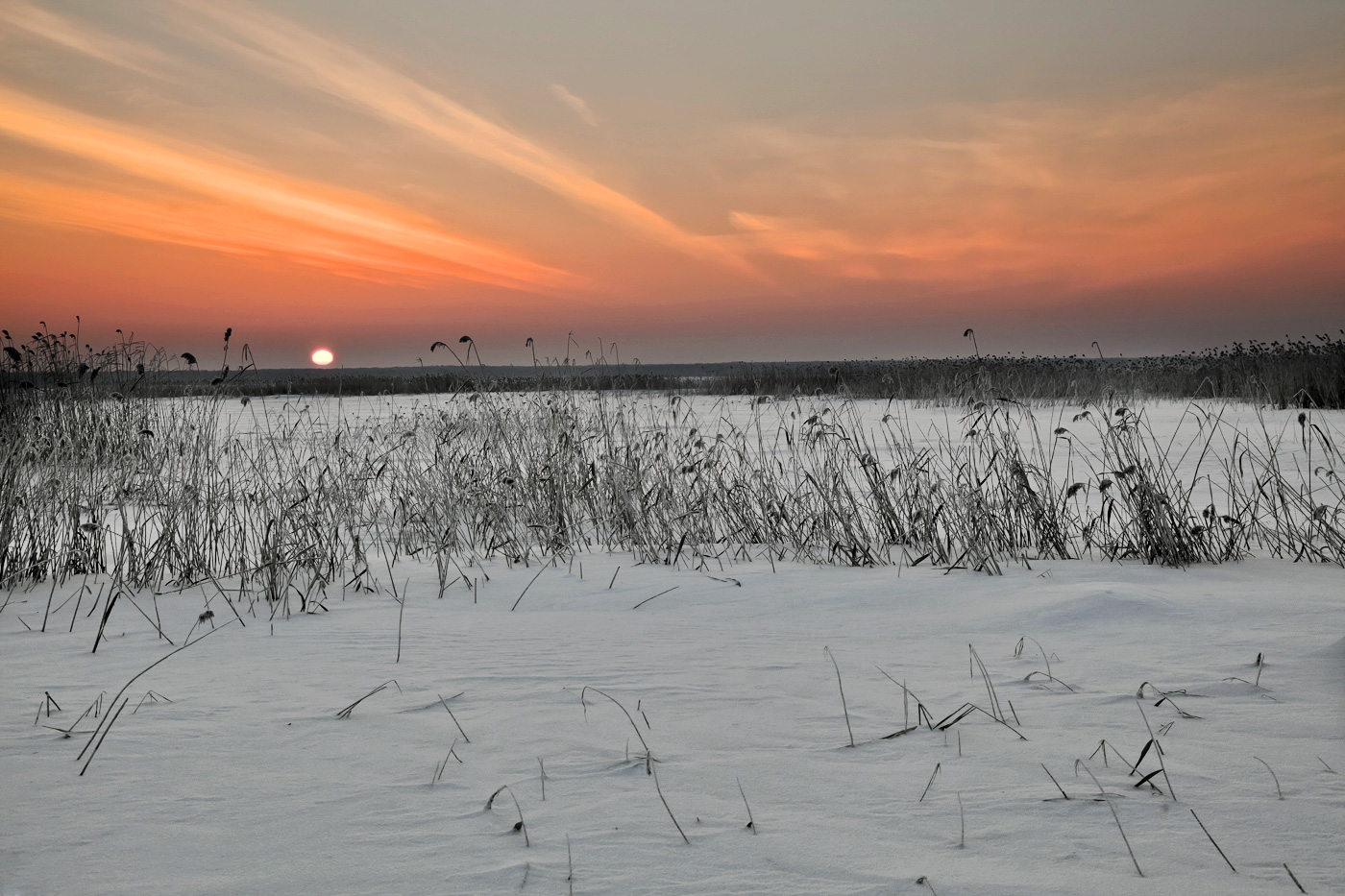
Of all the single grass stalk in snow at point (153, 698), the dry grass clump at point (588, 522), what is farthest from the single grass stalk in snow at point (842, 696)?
the single grass stalk in snow at point (153, 698)

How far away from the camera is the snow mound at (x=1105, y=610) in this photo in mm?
3275

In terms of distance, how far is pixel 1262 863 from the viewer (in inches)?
61.0

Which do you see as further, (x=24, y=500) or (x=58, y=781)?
(x=24, y=500)

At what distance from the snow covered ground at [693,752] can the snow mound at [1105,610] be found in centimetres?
2

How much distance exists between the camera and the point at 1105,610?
333 cm

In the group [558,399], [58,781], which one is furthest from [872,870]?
[558,399]

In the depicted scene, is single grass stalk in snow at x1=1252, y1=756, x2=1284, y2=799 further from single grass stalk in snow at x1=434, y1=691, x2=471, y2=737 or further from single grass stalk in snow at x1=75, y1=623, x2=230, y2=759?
single grass stalk in snow at x1=75, y1=623, x2=230, y2=759

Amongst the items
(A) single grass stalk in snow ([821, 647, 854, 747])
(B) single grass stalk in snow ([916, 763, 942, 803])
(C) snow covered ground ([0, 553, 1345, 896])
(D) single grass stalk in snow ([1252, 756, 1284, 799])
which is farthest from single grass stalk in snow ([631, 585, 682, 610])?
(D) single grass stalk in snow ([1252, 756, 1284, 799])

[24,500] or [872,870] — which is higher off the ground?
[24,500]

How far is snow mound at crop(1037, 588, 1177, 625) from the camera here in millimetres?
3275

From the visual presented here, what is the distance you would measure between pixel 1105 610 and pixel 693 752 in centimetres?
217

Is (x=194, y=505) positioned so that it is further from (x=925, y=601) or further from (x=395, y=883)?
(x=925, y=601)

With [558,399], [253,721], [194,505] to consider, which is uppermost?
[558,399]

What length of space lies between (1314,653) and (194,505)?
547 cm
